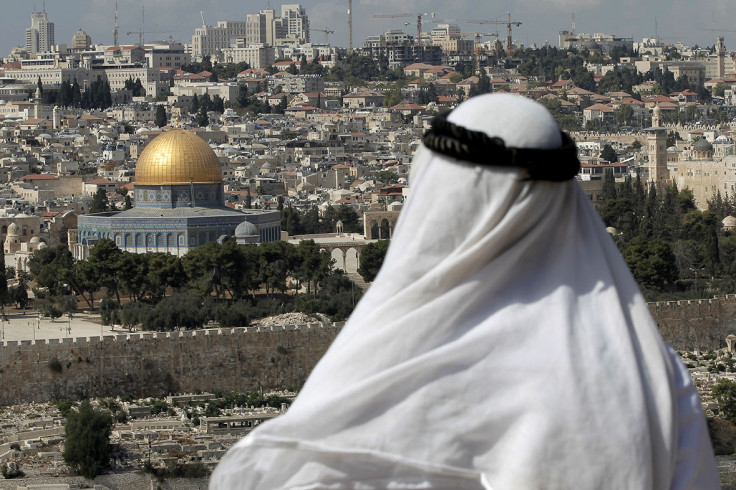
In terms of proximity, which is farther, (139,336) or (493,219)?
(139,336)

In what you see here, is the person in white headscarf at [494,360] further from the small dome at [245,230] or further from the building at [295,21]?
the building at [295,21]

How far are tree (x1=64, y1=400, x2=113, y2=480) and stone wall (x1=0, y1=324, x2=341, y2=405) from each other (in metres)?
4.33

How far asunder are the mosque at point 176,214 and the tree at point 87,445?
1699 centimetres

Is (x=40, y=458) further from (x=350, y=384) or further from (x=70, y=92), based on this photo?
(x=70, y=92)

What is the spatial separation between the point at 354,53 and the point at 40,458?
118128 mm

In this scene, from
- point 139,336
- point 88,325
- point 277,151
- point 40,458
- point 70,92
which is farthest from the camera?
point 70,92

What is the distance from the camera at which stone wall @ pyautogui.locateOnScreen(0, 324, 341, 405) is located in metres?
24.2

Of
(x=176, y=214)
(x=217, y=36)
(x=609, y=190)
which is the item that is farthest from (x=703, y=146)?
(x=217, y=36)

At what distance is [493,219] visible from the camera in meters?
2.92

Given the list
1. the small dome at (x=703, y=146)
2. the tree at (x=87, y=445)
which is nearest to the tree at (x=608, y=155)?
the small dome at (x=703, y=146)

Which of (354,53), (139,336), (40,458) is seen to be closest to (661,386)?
Answer: (40,458)

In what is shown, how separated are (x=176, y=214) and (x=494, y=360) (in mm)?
35639

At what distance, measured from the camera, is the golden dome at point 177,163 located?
39.1m

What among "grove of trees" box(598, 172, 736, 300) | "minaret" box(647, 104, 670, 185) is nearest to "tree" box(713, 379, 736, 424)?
"grove of trees" box(598, 172, 736, 300)
